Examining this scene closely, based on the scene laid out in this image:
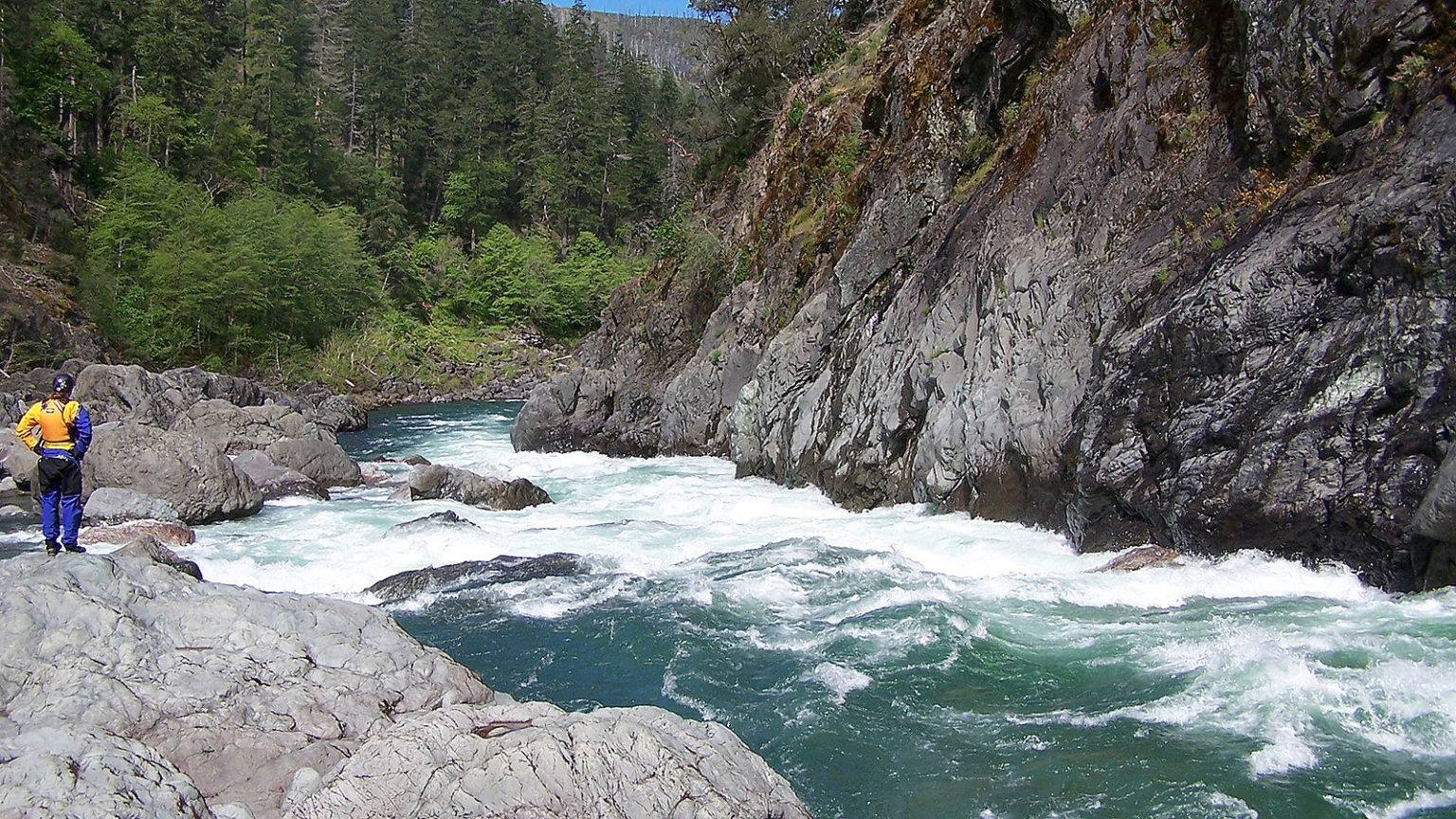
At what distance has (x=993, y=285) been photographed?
1553 cm

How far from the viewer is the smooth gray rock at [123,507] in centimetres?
1481

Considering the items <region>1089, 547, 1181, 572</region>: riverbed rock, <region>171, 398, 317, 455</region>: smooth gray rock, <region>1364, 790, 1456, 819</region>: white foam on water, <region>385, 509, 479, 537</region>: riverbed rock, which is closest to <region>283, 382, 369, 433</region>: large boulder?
<region>171, 398, 317, 455</region>: smooth gray rock

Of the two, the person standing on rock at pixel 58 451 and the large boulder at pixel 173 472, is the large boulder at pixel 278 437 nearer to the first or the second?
the large boulder at pixel 173 472

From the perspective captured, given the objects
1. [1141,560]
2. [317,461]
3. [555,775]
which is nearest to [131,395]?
[317,461]

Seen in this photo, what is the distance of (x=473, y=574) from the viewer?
1191cm

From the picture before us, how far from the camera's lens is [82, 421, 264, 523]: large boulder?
626 inches

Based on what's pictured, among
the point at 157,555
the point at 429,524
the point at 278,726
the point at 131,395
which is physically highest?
the point at 278,726

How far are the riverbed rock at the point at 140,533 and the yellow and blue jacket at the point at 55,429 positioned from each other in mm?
3145

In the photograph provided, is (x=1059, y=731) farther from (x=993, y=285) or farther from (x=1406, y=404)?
(x=993, y=285)

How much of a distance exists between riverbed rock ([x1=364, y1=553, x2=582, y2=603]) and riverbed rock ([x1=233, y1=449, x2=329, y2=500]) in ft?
25.6

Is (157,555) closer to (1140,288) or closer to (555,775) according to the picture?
(555,775)

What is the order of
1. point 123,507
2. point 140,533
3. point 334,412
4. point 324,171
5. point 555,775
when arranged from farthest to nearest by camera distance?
point 324,171
point 334,412
point 123,507
point 140,533
point 555,775

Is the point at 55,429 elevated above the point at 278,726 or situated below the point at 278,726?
above

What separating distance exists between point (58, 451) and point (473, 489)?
8.00 meters
